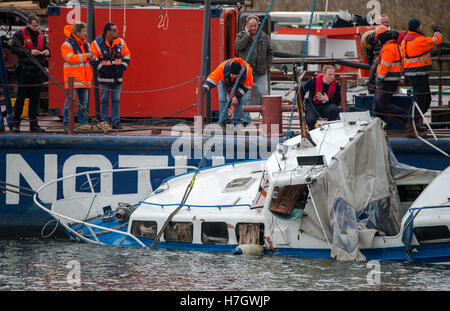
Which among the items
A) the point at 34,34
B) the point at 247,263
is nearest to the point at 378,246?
the point at 247,263

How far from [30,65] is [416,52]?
6.75 metres

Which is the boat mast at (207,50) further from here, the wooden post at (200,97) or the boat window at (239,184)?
the boat window at (239,184)

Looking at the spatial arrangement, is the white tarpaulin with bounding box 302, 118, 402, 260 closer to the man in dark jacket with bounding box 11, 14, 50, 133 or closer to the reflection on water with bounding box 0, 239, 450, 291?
the reflection on water with bounding box 0, 239, 450, 291

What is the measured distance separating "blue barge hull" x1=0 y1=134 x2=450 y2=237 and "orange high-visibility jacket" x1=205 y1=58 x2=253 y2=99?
1047mm

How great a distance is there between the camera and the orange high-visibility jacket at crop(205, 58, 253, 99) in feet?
43.0

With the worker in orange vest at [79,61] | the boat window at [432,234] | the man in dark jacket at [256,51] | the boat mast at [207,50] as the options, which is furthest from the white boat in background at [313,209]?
the man in dark jacket at [256,51]

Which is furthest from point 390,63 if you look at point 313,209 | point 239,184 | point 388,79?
point 313,209

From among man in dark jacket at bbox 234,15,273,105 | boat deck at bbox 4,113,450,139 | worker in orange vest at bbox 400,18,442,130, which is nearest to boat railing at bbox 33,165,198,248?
boat deck at bbox 4,113,450,139

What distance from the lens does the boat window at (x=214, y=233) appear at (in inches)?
415

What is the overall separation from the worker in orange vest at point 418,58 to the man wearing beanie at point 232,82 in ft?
8.92

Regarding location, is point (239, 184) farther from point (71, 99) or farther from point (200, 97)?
point (71, 99)

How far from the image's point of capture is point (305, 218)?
1006 cm
